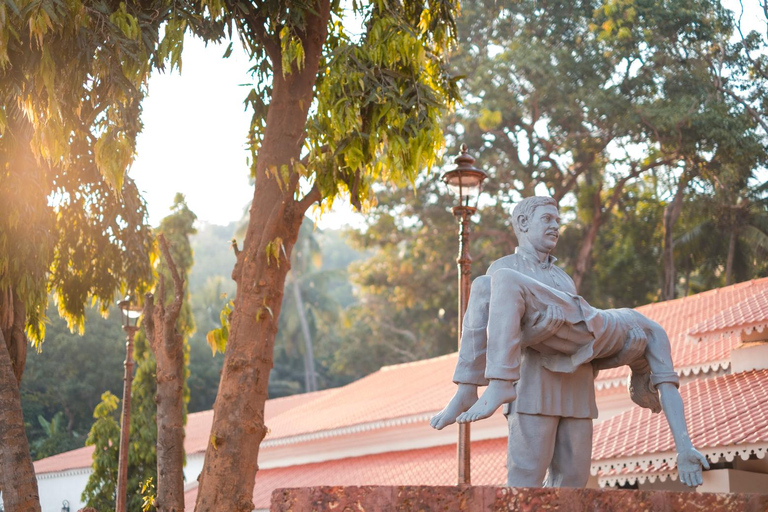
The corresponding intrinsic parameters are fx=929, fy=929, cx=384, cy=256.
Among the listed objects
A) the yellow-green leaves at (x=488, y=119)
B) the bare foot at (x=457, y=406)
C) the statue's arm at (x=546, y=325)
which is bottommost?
the bare foot at (x=457, y=406)

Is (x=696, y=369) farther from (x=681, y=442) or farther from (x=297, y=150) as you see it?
(x=681, y=442)

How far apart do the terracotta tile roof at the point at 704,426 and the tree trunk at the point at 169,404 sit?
4.73 metres

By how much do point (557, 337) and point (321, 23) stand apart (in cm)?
510

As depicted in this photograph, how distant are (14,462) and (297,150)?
3.50 m

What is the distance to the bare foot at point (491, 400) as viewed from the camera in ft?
13.0

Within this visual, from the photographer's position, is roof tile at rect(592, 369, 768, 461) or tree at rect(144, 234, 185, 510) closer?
tree at rect(144, 234, 185, 510)

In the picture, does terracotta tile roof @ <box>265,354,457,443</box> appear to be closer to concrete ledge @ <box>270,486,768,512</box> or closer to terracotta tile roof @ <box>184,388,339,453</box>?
terracotta tile roof @ <box>184,388,339,453</box>

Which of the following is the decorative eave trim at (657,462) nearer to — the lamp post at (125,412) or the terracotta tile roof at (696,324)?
the terracotta tile roof at (696,324)

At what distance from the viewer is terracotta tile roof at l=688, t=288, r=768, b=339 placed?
10.7 meters

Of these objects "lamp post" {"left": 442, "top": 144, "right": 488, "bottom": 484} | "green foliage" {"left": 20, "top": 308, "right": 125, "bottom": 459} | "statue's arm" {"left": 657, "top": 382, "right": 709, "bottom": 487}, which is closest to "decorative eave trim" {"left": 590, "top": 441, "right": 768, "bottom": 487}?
"lamp post" {"left": 442, "top": 144, "right": 488, "bottom": 484}

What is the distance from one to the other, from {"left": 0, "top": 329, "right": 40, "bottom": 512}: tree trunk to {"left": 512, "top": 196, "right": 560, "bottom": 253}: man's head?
508cm

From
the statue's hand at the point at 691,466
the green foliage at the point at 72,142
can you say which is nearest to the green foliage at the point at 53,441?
the green foliage at the point at 72,142

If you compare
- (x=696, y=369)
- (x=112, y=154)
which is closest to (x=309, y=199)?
(x=112, y=154)

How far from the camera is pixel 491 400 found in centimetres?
398
